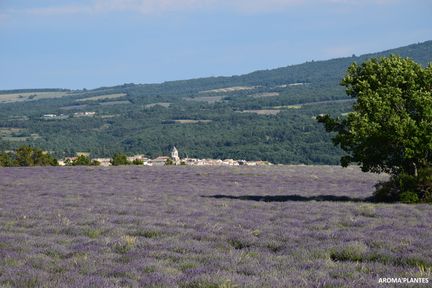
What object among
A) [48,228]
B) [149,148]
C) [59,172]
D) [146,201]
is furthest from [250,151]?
[48,228]

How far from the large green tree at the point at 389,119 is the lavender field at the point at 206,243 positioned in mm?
2892

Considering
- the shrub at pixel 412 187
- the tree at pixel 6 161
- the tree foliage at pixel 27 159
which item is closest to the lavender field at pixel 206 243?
the shrub at pixel 412 187

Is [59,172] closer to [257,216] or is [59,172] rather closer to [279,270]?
[257,216]

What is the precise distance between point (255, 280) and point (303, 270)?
4.20 ft

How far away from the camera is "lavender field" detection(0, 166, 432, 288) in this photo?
10.1m

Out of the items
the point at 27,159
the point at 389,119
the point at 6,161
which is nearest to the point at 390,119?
the point at 389,119

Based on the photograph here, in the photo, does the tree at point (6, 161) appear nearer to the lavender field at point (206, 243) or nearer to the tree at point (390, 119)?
the lavender field at point (206, 243)

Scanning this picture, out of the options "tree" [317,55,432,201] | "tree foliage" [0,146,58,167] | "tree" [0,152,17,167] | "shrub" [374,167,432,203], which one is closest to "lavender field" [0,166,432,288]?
"shrub" [374,167,432,203]

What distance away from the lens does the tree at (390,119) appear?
78.9 feet

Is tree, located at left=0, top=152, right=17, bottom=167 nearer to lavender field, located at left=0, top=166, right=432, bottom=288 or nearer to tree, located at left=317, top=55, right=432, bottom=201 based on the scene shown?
lavender field, located at left=0, top=166, right=432, bottom=288

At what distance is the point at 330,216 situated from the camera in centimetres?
1944

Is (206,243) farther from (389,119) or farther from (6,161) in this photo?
(6,161)

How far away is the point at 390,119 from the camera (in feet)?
78.8

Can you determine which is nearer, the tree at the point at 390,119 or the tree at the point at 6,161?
the tree at the point at 390,119
